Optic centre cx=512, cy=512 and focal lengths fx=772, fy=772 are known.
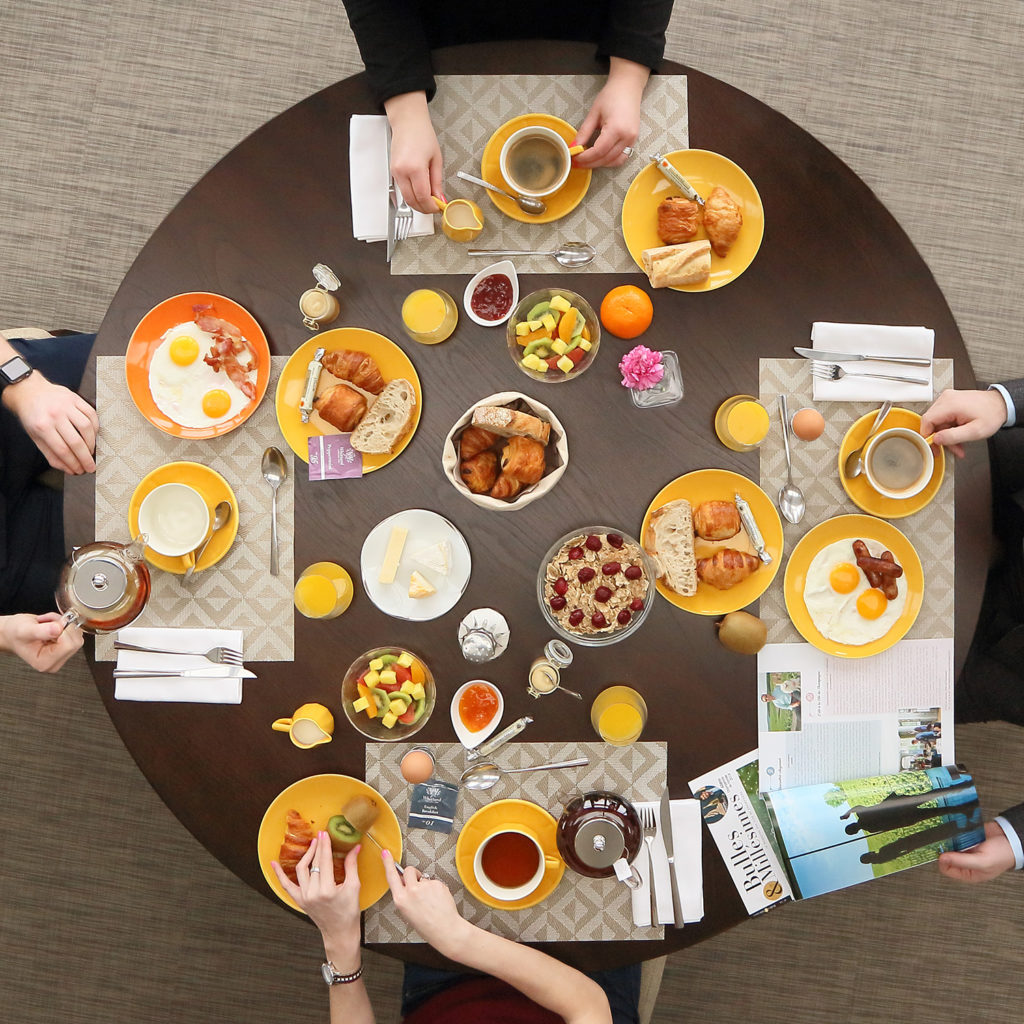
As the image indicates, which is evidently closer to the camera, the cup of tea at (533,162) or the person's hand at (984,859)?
the cup of tea at (533,162)

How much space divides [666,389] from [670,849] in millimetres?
1045

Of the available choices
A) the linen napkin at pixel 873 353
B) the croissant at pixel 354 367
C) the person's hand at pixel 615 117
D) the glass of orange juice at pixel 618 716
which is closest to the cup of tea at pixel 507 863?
the glass of orange juice at pixel 618 716

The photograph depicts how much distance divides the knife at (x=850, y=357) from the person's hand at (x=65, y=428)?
164 cm

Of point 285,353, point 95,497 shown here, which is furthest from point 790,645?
point 95,497

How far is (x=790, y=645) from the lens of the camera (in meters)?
1.78

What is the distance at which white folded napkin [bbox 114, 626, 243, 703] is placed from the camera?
1.77 m

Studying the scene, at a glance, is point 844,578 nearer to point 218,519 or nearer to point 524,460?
point 524,460

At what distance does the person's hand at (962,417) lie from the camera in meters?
1.73

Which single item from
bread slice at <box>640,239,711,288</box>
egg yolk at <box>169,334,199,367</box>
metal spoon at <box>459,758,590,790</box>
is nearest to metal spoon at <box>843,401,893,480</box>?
bread slice at <box>640,239,711,288</box>

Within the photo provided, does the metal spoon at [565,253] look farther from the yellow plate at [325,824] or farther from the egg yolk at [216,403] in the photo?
the yellow plate at [325,824]

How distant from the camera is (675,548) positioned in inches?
67.6

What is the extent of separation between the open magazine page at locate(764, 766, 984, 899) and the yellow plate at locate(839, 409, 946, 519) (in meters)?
0.61

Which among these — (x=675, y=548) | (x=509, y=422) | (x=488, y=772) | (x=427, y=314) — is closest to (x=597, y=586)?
(x=675, y=548)

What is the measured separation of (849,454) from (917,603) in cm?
37
